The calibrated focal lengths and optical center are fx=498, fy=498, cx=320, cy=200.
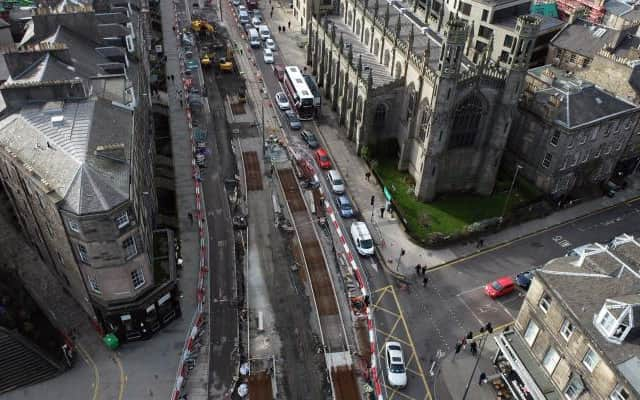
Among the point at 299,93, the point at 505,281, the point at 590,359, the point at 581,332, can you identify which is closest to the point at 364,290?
the point at 505,281

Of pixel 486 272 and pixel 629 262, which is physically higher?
pixel 629 262

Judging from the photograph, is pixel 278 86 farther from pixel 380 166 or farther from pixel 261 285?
pixel 261 285

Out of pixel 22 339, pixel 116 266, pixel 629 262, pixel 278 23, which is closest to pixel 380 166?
pixel 629 262

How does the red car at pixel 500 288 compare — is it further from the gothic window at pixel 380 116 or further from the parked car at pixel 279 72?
the parked car at pixel 279 72

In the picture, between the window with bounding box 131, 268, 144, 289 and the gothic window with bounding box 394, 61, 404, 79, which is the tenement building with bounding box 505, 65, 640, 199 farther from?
→ the window with bounding box 131, 268, 144, 289

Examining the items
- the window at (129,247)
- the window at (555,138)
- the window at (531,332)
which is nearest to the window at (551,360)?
the window at (531,332)

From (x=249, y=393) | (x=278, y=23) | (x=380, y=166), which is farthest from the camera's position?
(x=278, y=23)

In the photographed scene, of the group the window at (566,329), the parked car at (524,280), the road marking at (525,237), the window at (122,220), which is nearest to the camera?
the window at (566,329)
